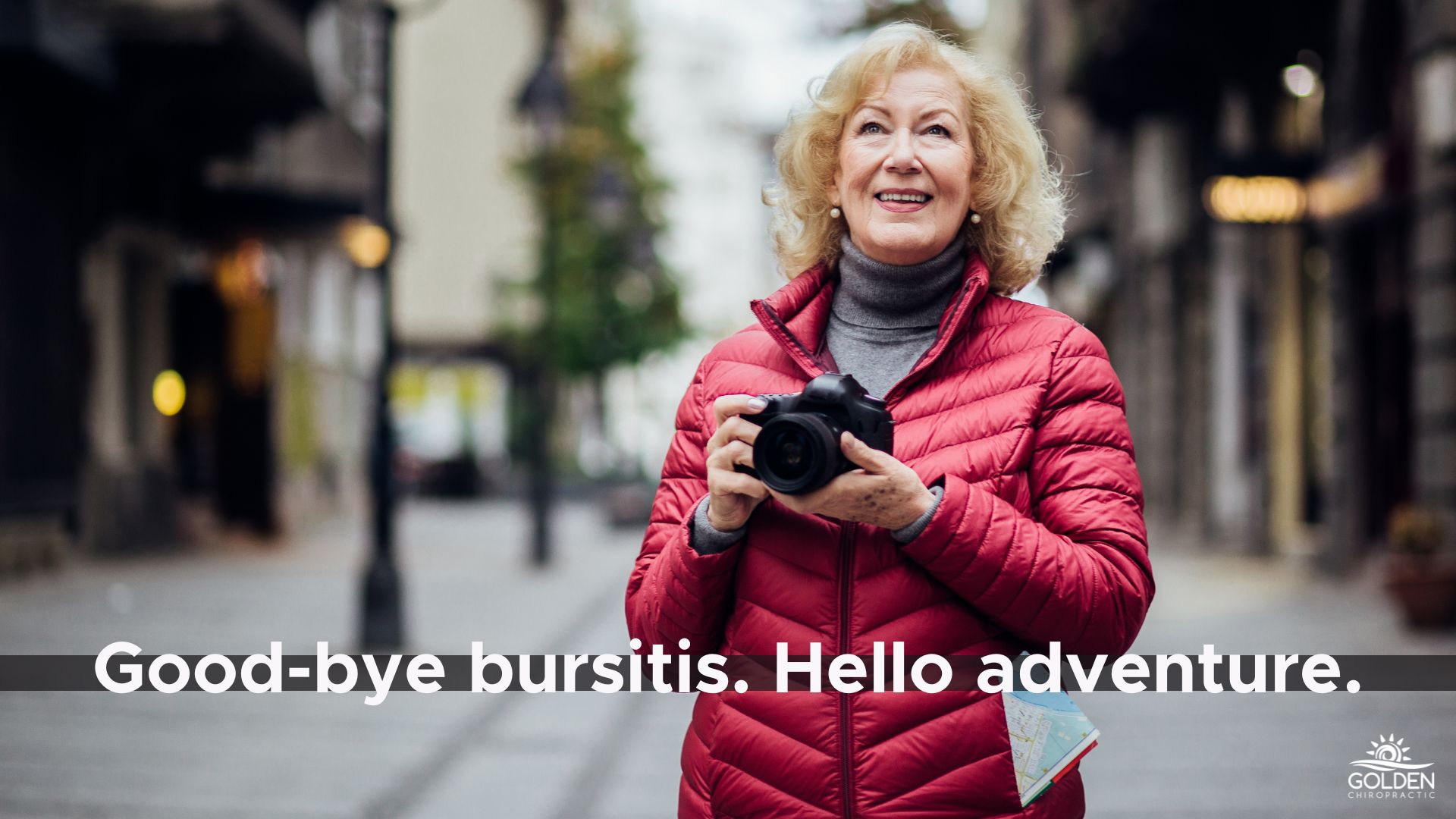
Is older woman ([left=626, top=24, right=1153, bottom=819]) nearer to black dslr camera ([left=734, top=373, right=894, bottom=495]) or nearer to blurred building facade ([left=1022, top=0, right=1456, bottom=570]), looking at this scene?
black dslr camera ([left=734, top=373, right=894, bottom=495])

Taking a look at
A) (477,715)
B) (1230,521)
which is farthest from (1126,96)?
(477,715)

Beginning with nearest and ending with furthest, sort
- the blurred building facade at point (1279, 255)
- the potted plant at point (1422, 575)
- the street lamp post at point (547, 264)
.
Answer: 1. the potted plant at point (1422, 575)
2. the blurred building facade at point (1279, 255)
3. the street lamp post at point (547, 264)

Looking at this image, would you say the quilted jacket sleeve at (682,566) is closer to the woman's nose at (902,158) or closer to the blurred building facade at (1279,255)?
the woman's nose at (902,158)

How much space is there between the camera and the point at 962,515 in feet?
5.95

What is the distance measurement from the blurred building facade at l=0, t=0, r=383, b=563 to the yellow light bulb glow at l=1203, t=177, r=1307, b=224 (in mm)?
9101

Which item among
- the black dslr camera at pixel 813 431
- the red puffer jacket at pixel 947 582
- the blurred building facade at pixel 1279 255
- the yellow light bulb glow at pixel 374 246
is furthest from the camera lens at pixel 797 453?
the blurred building facade at pixel 1279 255

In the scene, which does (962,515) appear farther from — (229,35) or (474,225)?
(474,225)

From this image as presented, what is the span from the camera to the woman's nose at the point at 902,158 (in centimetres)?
202

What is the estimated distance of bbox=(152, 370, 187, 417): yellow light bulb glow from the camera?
19.1 m

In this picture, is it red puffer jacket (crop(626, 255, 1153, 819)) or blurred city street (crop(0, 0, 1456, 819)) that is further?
blurred city street (crop(0, 0, 1456, 819))

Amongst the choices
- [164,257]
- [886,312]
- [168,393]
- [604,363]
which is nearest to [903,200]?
[886,312]

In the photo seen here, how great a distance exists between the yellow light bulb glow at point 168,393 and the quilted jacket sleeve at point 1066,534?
18.3m

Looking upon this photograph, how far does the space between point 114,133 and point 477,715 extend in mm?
10448

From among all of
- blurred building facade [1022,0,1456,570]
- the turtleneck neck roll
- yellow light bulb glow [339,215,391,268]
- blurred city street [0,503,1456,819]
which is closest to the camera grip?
the turtleneck neck roll
